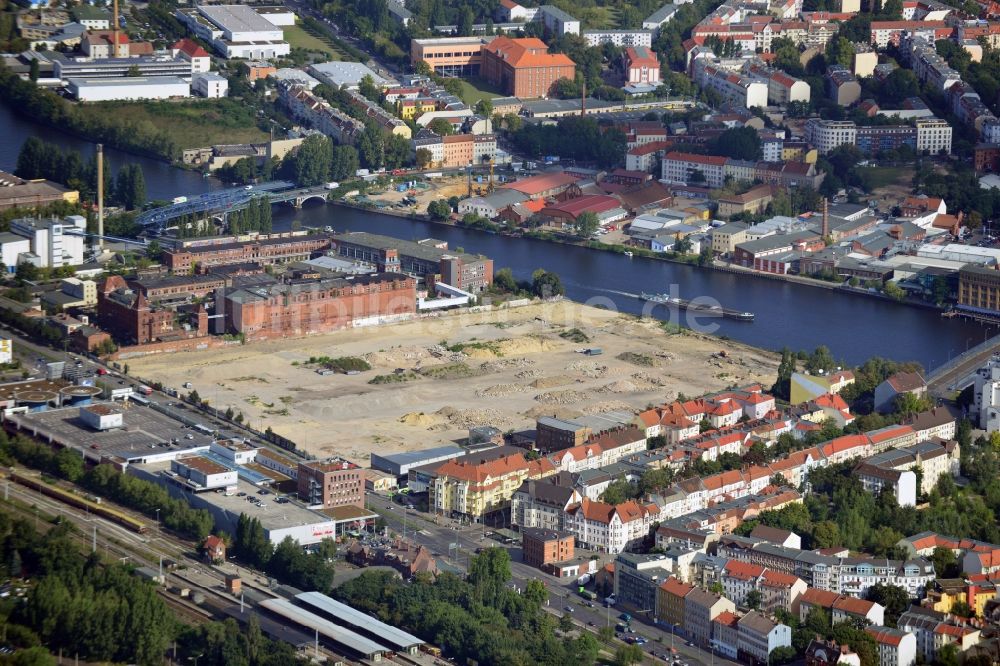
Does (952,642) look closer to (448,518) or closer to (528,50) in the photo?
(448,518)

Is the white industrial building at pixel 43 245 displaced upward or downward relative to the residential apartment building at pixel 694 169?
downward

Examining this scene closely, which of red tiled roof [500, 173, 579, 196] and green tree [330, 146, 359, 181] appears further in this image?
green tree [330, 146, 359, 181]

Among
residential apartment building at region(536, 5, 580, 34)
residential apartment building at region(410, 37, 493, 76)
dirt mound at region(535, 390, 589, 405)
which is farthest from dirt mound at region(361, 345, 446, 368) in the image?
residential apartment building at region(536, 5, 580, 34)

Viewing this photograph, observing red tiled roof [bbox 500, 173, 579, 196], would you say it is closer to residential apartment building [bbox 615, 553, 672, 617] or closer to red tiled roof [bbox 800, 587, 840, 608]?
residential apartment building [bbox 615, 553, 672, 617]

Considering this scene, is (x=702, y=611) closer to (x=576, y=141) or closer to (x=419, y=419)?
(x=419, y=419)

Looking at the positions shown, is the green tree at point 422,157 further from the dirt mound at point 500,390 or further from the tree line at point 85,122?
the dirt mound at point 500,390

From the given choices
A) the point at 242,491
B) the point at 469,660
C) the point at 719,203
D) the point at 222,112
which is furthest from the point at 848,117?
the point at 469,660

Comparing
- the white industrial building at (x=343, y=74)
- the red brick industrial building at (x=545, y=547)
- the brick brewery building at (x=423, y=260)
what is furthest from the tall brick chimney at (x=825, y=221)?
the red brick industrial building at (x=545, y=547)

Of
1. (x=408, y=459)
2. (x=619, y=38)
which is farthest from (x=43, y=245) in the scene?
(x=619, y=38)
